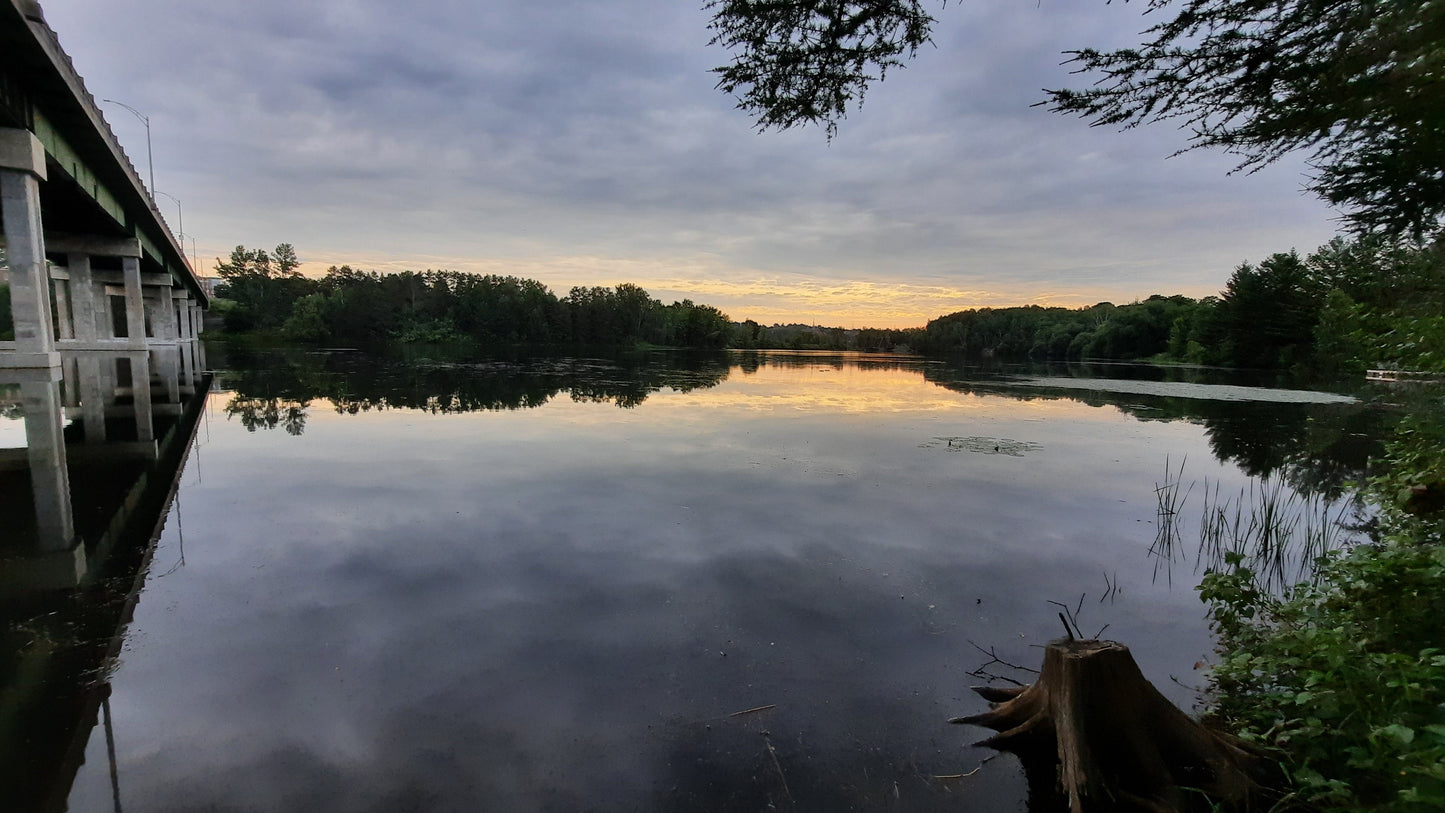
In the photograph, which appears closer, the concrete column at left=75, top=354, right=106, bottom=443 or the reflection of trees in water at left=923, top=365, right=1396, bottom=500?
the reflection of trees in water at left=923, top=365, right=1396, bottom=500

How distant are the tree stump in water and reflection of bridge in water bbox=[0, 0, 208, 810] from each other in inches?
209

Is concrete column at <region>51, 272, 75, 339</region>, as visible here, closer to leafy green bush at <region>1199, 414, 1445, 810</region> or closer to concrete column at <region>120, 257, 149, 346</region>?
concrete column at <region>120, 257, 149, 346</region>

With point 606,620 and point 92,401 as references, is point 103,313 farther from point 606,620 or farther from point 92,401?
point 606,620

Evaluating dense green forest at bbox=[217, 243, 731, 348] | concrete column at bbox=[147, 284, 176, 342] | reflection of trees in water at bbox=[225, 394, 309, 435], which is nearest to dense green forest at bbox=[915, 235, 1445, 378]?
reflection of trees in water at bbox=[225, 394, 309, 435]

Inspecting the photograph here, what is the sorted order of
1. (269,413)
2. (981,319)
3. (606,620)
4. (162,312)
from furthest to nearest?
(981,319) → (162,312) → (269,413) → (606,620)

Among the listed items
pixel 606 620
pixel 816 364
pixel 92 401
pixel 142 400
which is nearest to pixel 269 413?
pixel 142 400

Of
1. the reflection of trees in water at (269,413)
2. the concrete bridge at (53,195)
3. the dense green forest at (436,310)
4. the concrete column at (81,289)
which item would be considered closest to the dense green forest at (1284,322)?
the reflection of trees in water at (269,413)

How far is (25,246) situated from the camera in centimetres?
2014

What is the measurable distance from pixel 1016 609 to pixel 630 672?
374 centimetres

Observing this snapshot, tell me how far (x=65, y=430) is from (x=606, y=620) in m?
15.8

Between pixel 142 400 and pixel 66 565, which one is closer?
pixel 66 565

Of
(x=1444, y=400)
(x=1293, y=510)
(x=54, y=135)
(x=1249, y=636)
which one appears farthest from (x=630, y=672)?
(x=54, y=135)

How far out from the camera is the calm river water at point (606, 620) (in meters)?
3.62

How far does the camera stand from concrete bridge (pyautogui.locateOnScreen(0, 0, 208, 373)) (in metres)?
16.7
